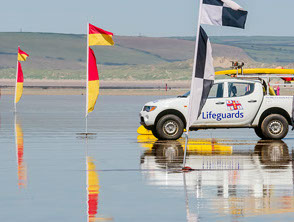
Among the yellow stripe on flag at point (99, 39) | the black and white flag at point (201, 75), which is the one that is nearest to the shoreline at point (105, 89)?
the yellow stripe on flag at point (99, 39)

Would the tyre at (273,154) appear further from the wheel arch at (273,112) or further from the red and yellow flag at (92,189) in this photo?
the red and yellow flag at (92,189)

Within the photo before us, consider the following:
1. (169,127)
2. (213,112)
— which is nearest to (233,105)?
(213,112)

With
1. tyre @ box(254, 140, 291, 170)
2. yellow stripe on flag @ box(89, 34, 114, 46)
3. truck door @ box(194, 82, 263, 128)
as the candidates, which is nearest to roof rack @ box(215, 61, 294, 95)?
truck door @ box(194, 82, 263, 128)

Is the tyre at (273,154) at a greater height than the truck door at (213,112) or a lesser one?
lesser

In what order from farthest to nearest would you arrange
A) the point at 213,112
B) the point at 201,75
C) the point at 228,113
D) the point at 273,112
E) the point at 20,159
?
the point at 273,112 → the point at 228,113 → the point at 213,112 → the point at 20,159 → the point at 201,75

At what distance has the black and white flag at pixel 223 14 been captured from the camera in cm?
1603

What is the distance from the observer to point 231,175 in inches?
628

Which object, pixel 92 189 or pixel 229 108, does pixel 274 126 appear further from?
pixel 92 189

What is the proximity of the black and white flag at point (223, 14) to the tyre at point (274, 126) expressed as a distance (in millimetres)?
9353

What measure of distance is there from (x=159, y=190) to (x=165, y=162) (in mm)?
4678

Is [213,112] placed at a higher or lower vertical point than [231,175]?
higher

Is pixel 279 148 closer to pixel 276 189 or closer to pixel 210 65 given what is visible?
pixel 210 65

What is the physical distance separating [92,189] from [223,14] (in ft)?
14.0

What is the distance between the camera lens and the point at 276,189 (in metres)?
13.9
